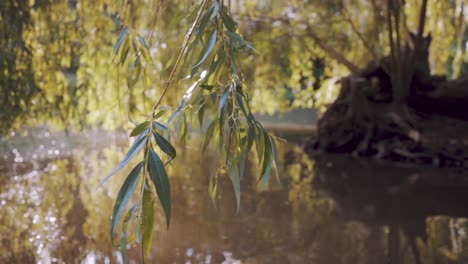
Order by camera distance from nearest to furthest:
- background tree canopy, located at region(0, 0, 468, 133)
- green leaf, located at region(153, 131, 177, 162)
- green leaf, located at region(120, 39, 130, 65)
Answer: green leaf, located at region(153, 131, 177, 162)
green leaf, located at region(120, 39, 130, 65)
background tree canopy, located at region(0, 0, 468, 133)

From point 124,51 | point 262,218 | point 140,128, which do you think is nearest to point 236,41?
point 140,128

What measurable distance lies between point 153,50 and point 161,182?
3.53 metres

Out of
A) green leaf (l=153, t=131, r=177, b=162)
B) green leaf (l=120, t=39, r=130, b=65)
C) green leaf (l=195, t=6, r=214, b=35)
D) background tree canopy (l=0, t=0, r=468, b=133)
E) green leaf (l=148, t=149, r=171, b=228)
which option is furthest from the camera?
background tree canopy (l=0, t=0, r=468, b=133)

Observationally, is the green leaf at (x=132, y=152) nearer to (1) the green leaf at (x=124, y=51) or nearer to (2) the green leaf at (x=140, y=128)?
(2) the green leaf at (x=140, y=128)

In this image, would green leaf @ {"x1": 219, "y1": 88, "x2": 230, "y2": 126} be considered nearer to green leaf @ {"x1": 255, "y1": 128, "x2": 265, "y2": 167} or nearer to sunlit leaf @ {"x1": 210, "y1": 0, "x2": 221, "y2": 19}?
green leaf @ {"x1": 255, "y1": 128, "x2": 265, "y2": 167}

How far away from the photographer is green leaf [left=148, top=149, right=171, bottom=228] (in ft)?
3.00

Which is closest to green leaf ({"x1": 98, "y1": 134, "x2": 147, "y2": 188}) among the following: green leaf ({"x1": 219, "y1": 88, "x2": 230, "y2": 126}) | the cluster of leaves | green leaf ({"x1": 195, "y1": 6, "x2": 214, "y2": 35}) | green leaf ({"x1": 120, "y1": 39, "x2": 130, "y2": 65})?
the cluster of leaves

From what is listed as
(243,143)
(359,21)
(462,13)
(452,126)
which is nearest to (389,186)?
(452,126)

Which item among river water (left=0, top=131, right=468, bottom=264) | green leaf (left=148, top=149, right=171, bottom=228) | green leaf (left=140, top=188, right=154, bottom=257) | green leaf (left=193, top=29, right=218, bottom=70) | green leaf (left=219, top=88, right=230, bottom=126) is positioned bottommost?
river water (left=0, top=131, right=468, bottom=264)

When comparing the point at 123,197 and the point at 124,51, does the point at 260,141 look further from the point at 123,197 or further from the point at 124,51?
the point at 124,51

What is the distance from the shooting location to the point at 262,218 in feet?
13.4

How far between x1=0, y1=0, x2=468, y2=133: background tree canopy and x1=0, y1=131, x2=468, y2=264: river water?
0.60 m

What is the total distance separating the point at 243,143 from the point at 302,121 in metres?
19.2

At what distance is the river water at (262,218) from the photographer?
3.12 m
